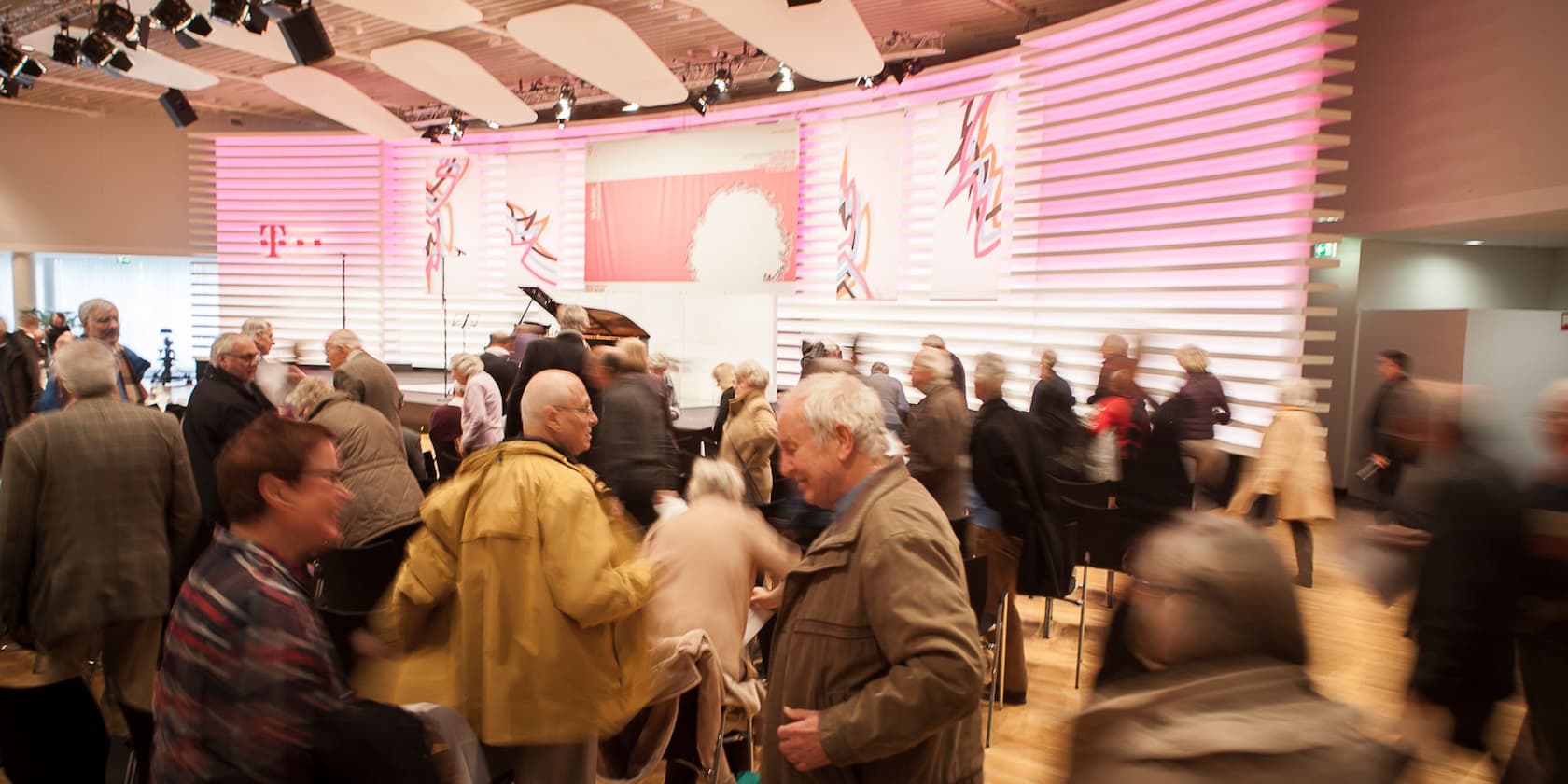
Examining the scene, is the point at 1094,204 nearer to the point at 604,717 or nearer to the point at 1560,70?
the point at 1560,70

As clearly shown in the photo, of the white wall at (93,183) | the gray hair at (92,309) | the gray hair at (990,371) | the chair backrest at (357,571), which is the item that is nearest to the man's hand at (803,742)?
the chair backrest at (357,571)

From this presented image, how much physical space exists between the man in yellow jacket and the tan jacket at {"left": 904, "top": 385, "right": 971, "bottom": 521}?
2.17 meters

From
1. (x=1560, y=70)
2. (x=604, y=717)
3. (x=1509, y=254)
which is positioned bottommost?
(x=604, y=717)

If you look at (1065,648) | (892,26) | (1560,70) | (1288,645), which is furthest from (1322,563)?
(1288,645)

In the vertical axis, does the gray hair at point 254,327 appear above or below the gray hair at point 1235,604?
above

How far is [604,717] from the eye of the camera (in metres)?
2.47

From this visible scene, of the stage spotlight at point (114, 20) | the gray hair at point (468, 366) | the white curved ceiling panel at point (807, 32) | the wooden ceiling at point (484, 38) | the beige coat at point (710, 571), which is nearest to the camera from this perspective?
the beige coat at point (710, 571)

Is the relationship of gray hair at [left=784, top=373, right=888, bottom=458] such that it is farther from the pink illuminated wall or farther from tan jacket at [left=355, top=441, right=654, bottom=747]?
the pink illuminated wall

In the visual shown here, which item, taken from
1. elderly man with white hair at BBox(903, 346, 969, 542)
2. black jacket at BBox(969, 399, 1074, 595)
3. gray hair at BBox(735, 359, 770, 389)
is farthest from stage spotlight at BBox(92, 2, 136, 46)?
black jacket at BBox(969, 399, 1074, 595)

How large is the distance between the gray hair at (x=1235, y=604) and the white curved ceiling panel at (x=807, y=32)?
700 centimetres

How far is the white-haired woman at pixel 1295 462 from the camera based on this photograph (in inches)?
243

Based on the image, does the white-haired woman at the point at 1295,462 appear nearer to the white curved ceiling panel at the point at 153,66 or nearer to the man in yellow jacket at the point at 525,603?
the man in yellow jacket at the point at 525,603

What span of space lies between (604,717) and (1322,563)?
22.4 feet

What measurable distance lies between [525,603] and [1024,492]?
9.27ft
